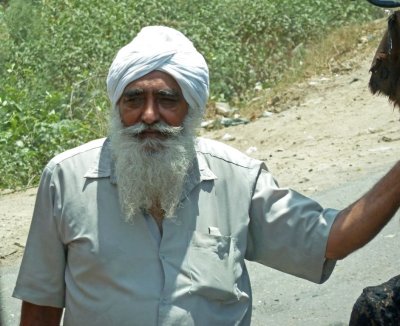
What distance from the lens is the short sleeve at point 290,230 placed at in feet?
11.0

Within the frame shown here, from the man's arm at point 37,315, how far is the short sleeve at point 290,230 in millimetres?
681

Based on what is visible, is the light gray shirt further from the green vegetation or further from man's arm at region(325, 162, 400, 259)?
the green vegetation

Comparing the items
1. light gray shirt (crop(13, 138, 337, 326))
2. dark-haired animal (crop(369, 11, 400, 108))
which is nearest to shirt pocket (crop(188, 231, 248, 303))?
light gray shirt (crop(13, 138, 337, 326))

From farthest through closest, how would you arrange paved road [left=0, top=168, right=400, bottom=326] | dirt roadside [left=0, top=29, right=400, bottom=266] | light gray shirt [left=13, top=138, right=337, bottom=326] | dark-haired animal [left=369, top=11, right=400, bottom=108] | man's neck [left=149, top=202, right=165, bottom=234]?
dirt roadside [left=0, top=29, right=400, bottom=266] < paved road [left=0, top=168, right=400, bottom=326] < man's neck [left=149, top=202, right=165, bottom=234] < light gray shirt [left=13, top=138, right=337, bottom=326] < dark-haired animal [left=369, top=11, right=400, bottom=108]

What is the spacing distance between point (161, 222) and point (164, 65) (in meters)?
0.50

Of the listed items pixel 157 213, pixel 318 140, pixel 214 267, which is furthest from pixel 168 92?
pixel 318 140

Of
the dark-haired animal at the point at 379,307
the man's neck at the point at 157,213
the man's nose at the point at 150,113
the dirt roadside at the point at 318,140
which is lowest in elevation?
the dirt roadside at the point at 318,140

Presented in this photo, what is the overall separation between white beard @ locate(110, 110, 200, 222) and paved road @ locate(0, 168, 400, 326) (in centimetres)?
232

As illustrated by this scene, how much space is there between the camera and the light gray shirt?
3.29 meters

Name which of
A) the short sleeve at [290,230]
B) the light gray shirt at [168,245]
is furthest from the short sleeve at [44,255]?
the short sleeve at [290,230]

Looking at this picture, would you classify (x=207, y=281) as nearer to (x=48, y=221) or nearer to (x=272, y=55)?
(x=48, y=221)

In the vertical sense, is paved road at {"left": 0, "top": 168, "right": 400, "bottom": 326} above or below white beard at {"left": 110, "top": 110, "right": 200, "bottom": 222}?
below

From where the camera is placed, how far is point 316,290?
5.86 meters

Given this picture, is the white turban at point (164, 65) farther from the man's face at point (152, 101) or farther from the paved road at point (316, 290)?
the paved road at point (316, 290)
